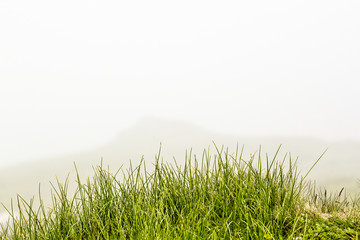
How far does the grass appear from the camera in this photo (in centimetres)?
474

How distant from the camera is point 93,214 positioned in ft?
16.4

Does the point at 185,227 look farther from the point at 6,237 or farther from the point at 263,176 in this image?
the point at 6,237

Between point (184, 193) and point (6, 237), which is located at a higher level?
point (184, 193)

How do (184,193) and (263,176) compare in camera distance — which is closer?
(184,193)

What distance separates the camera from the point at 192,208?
5.17 metres

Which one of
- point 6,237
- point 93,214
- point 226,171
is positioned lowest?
point 6,237

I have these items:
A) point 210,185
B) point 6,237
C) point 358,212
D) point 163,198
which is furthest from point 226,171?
point 6,237

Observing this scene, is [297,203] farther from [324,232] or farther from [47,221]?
[47,221]

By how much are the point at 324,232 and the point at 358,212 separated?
1103 millimetres

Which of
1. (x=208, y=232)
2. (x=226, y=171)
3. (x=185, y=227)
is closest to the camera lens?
(x=185, y=227)

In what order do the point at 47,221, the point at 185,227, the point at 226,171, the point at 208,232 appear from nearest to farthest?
1. the point at 185,227
2. the point at 208,232
3. the point at 47,221
4. the point at 226,171

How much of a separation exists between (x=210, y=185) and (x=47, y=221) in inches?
72.8

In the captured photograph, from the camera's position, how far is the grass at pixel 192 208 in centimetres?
474

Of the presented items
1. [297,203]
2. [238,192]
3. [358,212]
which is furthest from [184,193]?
[358,212]
